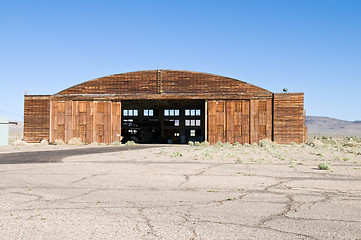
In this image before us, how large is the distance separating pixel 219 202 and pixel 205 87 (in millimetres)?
32032

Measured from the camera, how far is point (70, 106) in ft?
131

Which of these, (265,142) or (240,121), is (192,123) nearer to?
(240,121)

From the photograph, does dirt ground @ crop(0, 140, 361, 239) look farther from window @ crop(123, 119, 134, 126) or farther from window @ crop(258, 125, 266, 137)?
window @ crop(123, 119, 134, 126)

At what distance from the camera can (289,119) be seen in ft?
120

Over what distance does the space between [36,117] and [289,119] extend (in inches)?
1112

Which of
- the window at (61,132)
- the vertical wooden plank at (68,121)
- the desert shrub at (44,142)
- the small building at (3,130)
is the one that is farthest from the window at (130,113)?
the small building at (3,130)

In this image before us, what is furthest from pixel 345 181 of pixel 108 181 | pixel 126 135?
pixel 126 135

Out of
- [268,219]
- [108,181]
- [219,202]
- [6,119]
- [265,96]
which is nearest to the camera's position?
[268,219]

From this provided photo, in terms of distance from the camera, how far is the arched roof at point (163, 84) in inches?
1513

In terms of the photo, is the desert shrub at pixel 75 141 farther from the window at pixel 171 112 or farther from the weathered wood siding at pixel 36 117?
the window at pixel 171 112

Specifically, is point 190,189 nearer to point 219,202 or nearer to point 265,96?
point 219,202

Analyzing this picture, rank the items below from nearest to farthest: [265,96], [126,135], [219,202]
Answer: [219,202]
[265,96]
[126,135]

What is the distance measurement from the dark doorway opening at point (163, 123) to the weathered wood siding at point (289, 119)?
1592 centimetres

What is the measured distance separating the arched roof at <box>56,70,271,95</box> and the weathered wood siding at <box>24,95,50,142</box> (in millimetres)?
2402
